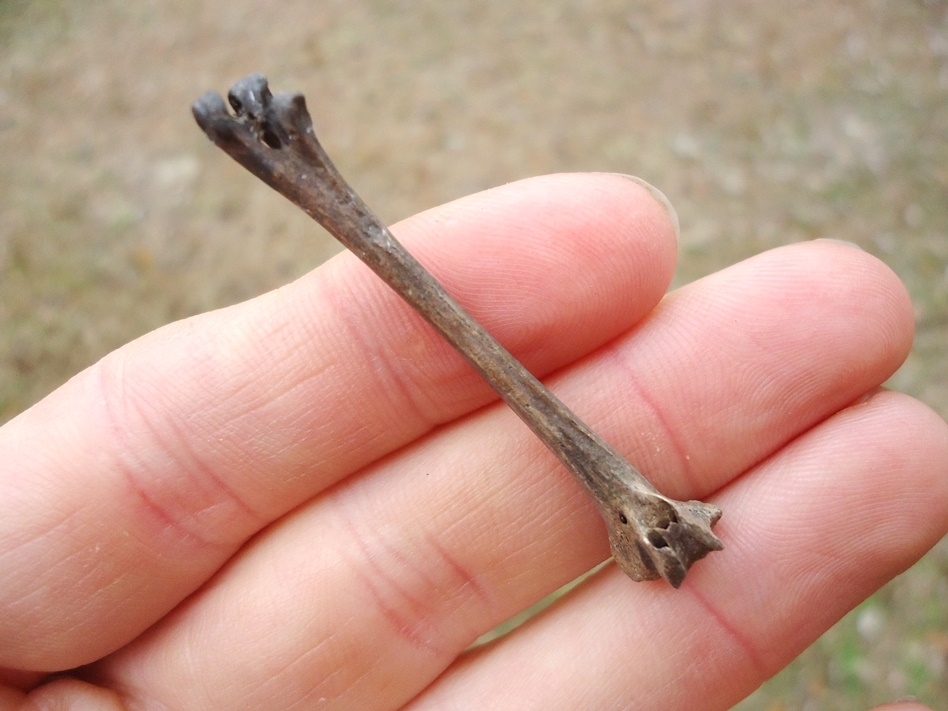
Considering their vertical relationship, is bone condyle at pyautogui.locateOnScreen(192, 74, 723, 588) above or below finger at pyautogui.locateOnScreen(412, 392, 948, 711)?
above

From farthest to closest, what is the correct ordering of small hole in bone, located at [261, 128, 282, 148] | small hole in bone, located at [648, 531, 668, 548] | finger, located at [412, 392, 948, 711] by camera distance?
finger, located at [412, 392, 948, 711] → small hole in bone, located at [648, 531, 668, 548] → small hole in bone, located at [261, 128, 282, 148]

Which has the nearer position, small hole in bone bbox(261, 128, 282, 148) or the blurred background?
small hole in bone bbox(261, 128, 282, 148)

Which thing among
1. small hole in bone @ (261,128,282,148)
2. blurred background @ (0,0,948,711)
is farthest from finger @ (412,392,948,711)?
blurred background @ (0,0,948,711)

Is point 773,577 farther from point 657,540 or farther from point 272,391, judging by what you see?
point 272,391

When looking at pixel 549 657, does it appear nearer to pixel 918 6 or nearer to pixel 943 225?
pixel 943 225

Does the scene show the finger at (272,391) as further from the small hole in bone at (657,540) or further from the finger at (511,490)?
the small hole in bone at (657,540)

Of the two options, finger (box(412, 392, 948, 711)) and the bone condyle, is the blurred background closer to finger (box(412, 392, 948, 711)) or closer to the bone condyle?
finger (box(412, 392, 948, 711))

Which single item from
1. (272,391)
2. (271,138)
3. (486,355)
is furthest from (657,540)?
(271,138)
